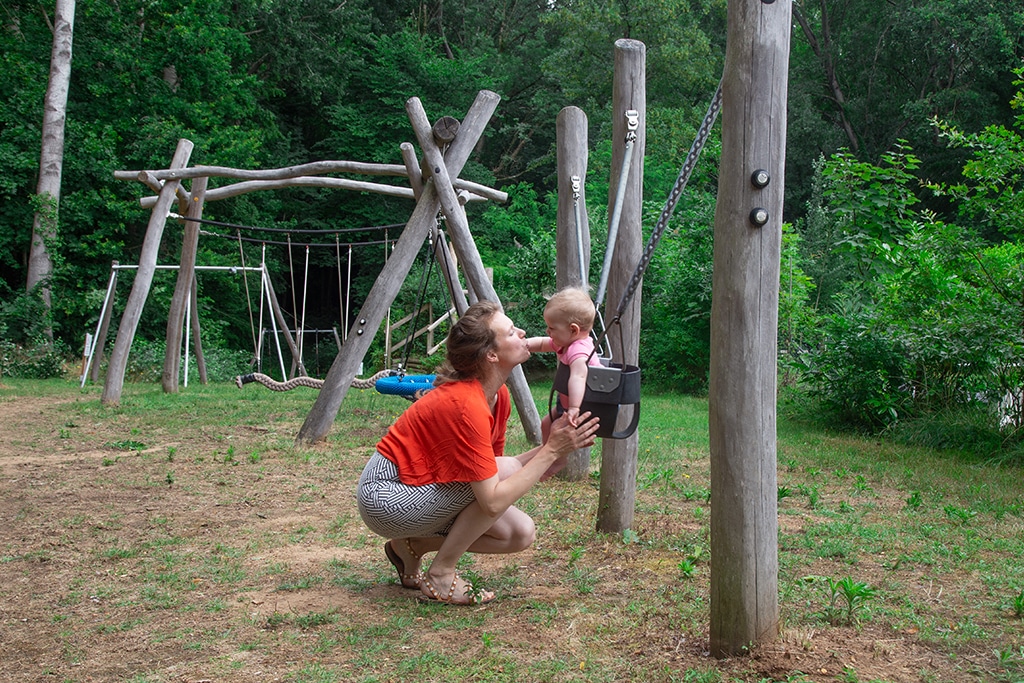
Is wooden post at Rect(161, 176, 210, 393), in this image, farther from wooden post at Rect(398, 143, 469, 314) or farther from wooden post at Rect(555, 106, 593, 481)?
wooden post at Rect(555, 106, 593, 481)

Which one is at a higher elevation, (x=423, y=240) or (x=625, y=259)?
(x=423, y=240)

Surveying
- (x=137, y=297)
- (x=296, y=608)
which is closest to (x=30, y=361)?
(x=137, y=297)

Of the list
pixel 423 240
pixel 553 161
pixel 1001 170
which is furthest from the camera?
pixel 553 161

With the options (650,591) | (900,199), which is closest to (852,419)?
(900,199)

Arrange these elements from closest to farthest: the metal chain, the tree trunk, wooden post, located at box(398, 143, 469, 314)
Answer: the metal chain, wooden post, located at box(398, 143, 469, 314), the tree trunk

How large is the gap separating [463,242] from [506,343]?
4427 millimetres

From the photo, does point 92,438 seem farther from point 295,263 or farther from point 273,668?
point 295,263

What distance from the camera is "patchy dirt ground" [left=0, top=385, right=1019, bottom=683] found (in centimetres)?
307

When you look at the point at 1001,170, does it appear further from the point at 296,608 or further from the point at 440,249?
the point at 296,608

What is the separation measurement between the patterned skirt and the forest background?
5.95 meters

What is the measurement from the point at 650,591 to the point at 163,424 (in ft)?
23.1

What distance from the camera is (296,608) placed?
12.4 feet

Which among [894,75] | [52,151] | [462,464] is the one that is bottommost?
[462,464]

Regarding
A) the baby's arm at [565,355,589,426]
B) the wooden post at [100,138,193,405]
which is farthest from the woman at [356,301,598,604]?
the wooden post at [100,138,193,405]
